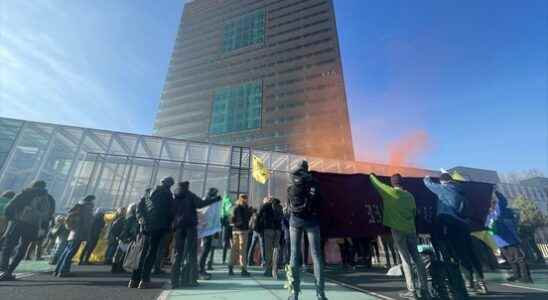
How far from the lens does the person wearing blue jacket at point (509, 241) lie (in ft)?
16.0

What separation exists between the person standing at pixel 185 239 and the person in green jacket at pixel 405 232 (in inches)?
128

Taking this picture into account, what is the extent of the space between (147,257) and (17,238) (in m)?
2.80

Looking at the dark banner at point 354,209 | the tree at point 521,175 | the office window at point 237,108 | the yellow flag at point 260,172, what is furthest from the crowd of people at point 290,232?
the tree at point 521,175

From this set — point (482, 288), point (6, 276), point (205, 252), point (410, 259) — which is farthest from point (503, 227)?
point (6, 276)

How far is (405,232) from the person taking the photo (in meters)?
3.66

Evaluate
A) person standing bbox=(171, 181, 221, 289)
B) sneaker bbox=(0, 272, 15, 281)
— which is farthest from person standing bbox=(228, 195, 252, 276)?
sneaker bbox=(0, 272, 15, 281)

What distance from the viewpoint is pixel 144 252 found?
3.86 metres

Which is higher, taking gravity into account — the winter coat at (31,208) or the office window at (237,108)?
the office window at (237,108)

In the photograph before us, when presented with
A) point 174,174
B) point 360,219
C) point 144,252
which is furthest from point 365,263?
point 174,174

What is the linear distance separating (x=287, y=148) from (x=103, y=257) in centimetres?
4899

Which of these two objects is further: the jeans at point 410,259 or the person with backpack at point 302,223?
the jeans at point 410,259

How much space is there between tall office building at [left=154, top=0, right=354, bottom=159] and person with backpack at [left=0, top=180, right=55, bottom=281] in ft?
159

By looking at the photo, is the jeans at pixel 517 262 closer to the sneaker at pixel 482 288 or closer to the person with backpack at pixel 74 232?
the sneaker at pixel 482 288

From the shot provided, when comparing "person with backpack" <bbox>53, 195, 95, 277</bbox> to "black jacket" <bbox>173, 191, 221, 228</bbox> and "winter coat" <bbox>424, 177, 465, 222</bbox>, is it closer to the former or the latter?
"black jacket" <bbox>173, 191, 221, 228</bbox>
